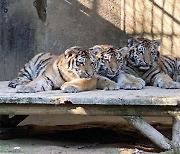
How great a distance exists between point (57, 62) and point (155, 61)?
1038 millimetres

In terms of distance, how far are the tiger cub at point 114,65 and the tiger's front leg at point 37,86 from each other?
52 cm

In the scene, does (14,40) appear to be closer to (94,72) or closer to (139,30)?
(139,30)

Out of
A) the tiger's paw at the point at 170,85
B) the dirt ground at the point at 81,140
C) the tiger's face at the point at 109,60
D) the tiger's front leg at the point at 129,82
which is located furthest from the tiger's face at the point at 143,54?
the dirt ground at the point at 81,140

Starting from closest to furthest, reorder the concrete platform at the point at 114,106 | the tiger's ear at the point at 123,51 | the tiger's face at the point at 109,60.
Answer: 1. the concrete platform at the point at 114,106
2. the tiger's face at the point at 109,60
3. the tiger's ear at the point at 123,51

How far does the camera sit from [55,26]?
20.1ft

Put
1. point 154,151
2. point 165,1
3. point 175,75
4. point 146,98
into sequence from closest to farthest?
point 146,98 < point 154,151 < point 175,75 < point 165,1

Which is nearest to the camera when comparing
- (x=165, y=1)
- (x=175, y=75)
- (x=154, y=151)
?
(x=154, y=151)

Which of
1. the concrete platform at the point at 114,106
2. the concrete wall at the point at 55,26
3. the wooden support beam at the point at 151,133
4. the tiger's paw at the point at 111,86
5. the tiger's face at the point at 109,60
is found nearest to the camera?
the concrete platform at the point at 114,106

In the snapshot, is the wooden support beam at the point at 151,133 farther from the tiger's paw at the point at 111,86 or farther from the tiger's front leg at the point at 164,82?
the tiger's front leg at the point at 164,82

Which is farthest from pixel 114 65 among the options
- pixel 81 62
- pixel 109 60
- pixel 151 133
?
pixel 151 133

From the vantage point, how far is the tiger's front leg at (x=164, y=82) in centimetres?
437

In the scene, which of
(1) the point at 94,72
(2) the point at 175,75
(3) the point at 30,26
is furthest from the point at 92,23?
(1) the point at 94,72

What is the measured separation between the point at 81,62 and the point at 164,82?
795 millimetres

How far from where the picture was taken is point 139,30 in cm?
602
